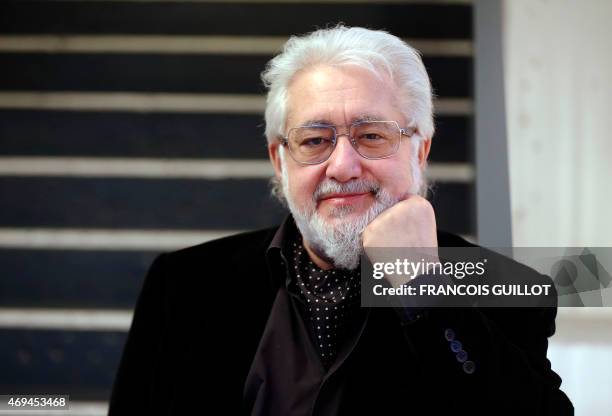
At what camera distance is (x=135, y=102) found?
3.04 meters

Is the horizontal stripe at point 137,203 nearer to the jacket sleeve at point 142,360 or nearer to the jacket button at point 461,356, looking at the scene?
the jacket sleeve at point 142,360

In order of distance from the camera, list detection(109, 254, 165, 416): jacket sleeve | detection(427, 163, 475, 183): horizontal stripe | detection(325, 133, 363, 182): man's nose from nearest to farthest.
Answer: detection(325, 133, 363, 182): man's nose
detection(109, 254, 165, 416): jacket sleeve
detection(427, 163, 475, 183): horizontal stripe

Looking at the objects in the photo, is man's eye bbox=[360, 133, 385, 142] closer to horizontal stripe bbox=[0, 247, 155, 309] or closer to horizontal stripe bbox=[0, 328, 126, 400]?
horizontal stripe bbox=[0, 247, 155, 309]

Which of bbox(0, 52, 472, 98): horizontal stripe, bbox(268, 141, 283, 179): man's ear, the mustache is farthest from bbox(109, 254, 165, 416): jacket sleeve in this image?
bbox(0, 52, 472, 98): horizontal stripe

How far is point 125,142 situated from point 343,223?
5.42 ft

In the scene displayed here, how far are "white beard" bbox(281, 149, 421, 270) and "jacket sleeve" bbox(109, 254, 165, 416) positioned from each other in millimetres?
487

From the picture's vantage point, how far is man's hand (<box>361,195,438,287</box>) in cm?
156

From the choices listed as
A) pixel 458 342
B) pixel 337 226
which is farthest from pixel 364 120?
pixel 458 342

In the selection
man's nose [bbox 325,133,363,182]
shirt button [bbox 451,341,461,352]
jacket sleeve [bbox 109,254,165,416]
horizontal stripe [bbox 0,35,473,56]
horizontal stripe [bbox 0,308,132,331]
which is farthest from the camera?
horizontal stripe [bbox 0,35,473,56]

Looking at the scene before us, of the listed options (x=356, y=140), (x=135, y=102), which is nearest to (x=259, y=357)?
(x=356, y=140)

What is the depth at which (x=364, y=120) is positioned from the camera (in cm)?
167

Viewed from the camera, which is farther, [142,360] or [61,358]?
[61,358]

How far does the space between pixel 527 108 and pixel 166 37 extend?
1.57 m

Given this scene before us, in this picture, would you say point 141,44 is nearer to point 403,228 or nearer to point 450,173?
point 450,173
